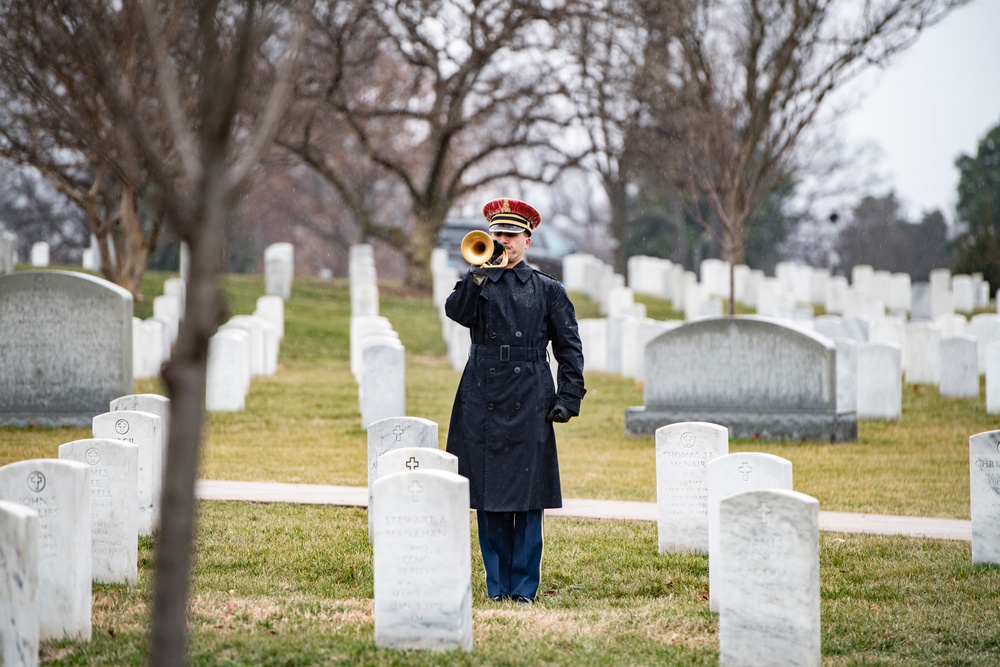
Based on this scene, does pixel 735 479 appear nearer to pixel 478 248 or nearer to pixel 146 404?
pixel 478 248

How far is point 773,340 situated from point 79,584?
9039 mm

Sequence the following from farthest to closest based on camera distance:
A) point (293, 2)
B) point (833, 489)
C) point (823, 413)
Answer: point (823, 413) → point (833, 489) → point (293, 2)

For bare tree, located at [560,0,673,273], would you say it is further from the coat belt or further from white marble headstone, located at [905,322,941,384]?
the coat belt

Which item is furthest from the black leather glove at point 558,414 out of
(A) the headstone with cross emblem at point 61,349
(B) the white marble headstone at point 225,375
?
(B) the white marble headstone at point 225,375

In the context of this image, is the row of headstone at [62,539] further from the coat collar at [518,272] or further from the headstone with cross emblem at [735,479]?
the headstone with cross emblem at [735,479]

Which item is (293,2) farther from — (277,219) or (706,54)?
(277,219)

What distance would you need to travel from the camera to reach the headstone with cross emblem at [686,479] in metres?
7.33

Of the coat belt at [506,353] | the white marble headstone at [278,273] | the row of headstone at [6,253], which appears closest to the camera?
the coat belt at [506,353]

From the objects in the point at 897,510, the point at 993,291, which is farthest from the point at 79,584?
the point at 993,291

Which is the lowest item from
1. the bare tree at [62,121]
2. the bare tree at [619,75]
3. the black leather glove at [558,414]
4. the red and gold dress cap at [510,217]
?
the black leather glove at [558,414]

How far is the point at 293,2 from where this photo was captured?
3.95m

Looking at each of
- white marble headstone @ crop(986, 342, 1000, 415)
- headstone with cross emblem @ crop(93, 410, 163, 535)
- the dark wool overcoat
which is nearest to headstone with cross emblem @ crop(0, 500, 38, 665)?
the dark wool overcoat

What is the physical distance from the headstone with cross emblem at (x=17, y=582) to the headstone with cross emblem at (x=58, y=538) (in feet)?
2.10

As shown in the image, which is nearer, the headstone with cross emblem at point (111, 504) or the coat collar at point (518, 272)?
the coat collar at point (518, 272)
